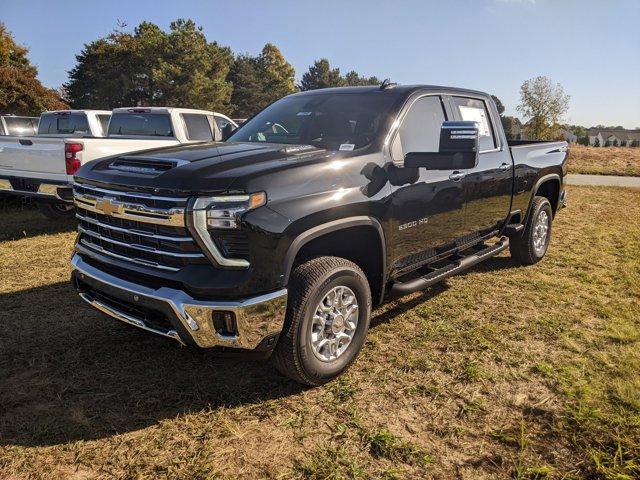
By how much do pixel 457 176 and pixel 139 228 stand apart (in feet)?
8.56

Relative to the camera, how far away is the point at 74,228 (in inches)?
316

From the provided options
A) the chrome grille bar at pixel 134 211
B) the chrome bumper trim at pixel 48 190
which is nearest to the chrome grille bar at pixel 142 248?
the chrome grille bar at pixel 134 211

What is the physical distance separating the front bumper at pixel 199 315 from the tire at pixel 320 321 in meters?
0.13

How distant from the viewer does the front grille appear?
105 inches

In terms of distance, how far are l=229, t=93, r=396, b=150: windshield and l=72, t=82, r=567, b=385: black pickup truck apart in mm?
17

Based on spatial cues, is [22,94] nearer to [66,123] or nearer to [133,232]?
[66,123]

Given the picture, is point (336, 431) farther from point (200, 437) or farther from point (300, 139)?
point (300, 139)

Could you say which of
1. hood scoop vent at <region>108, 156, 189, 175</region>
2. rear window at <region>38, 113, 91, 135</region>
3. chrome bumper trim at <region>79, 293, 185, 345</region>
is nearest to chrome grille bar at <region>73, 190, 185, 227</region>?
hood scoop vent at <region>108, 156, 189, 175</region>

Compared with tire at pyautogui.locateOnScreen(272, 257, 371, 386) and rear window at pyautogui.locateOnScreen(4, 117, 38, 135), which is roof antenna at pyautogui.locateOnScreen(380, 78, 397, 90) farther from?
rear window at pyautogui.locateOnScreen(4, 117, 38, 135)

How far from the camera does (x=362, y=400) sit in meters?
3.05

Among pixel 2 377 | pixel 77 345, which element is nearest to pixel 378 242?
pixel 77 345

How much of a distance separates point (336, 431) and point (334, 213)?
128 centimetres

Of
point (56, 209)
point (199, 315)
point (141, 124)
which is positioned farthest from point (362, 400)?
point (141, 124)

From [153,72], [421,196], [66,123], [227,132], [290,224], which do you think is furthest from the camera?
[153,72]
